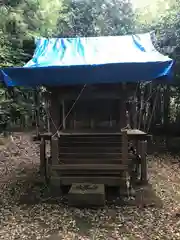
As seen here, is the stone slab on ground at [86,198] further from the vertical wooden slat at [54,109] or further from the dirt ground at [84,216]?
the vertical wooden slat at [54,109]

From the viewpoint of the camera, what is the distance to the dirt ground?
191 inches

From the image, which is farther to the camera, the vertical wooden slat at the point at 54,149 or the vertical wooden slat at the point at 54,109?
the vertical wooden slat at the point at 54,109

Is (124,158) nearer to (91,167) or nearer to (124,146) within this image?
(124,146)

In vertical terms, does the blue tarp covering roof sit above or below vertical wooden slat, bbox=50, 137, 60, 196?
above

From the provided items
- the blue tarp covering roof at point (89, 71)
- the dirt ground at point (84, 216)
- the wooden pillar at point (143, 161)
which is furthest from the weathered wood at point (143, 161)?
the blue tarp covering roof at point (89, 71)

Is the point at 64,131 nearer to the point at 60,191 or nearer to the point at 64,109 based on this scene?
the point at 64,109

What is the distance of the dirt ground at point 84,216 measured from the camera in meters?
4.86

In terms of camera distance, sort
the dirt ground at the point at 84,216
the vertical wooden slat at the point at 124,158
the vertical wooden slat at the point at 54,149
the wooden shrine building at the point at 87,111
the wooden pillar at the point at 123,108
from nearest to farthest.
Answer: the dirt ground at the point at 84,216, the wooden shrine building at the point at 87,111, the vertical wooden slat at the point at 124,158, the vertical wooden slat at the point at 54,149, the wooden pillar at the point at 123,108

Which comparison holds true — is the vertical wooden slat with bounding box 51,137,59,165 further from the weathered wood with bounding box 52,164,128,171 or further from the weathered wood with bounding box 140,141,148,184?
the weathered wood with bounding box 140,141,148,184

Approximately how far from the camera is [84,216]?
18.5ft

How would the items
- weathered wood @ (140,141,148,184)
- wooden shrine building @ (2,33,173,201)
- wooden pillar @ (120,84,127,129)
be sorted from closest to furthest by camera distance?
→ 1. wooden shrine building @ (2,33,173,201)
2. wooden pillar @ (120,84,127,129)
3. weathered wood @ (140,141,148,184)

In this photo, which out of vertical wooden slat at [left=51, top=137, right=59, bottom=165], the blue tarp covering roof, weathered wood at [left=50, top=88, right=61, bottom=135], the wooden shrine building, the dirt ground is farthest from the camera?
weathered wood at [left=50, top=88, right=61, bottom=135]

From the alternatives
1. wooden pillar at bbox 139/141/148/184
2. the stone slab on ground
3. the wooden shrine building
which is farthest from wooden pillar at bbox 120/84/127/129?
the stone slab on ground

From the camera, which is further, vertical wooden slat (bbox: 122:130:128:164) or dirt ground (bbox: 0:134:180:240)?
vertical wooden slat (bbox: 122:130:128:164)
